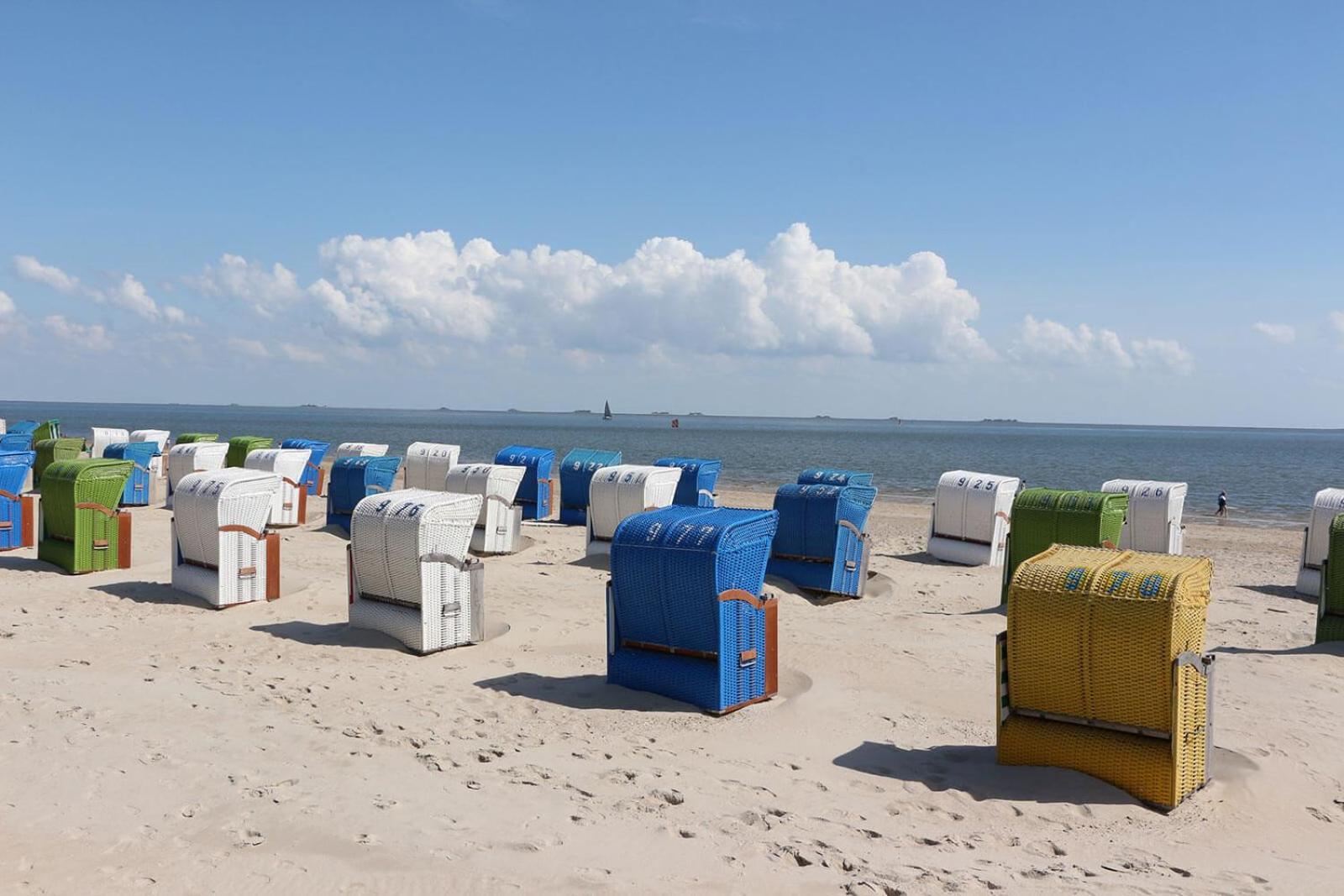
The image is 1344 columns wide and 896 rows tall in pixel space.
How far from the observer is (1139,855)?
673 cm

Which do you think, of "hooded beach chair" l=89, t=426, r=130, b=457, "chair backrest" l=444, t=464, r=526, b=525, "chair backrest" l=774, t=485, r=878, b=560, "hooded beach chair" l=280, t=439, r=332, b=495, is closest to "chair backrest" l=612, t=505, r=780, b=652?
"chair backrest" l=774, t=485, r=878, b=560

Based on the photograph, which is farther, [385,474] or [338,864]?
[385,474]

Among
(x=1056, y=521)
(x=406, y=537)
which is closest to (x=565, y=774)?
(x=406, y=537)

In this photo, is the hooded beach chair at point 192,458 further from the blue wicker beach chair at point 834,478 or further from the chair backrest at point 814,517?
the chair backrest at point 814,517

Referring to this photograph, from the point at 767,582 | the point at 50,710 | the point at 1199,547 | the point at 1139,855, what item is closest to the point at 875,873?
the point at 1139,855

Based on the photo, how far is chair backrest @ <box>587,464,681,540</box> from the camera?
1920 centimetres

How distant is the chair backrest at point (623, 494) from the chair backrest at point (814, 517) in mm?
2900

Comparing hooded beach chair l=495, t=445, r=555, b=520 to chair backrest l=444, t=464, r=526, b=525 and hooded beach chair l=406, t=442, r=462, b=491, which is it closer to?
hooded beach chair l=406, t=442, r=462, b=491

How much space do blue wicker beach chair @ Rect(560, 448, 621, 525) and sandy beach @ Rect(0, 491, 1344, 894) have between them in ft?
39.7

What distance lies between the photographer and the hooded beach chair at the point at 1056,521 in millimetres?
16031

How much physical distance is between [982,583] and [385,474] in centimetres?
1302

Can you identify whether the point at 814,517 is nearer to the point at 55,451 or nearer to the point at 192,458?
the point at 192,458

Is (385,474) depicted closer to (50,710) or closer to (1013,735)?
Answer: (50,710)

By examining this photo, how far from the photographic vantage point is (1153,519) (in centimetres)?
2070
